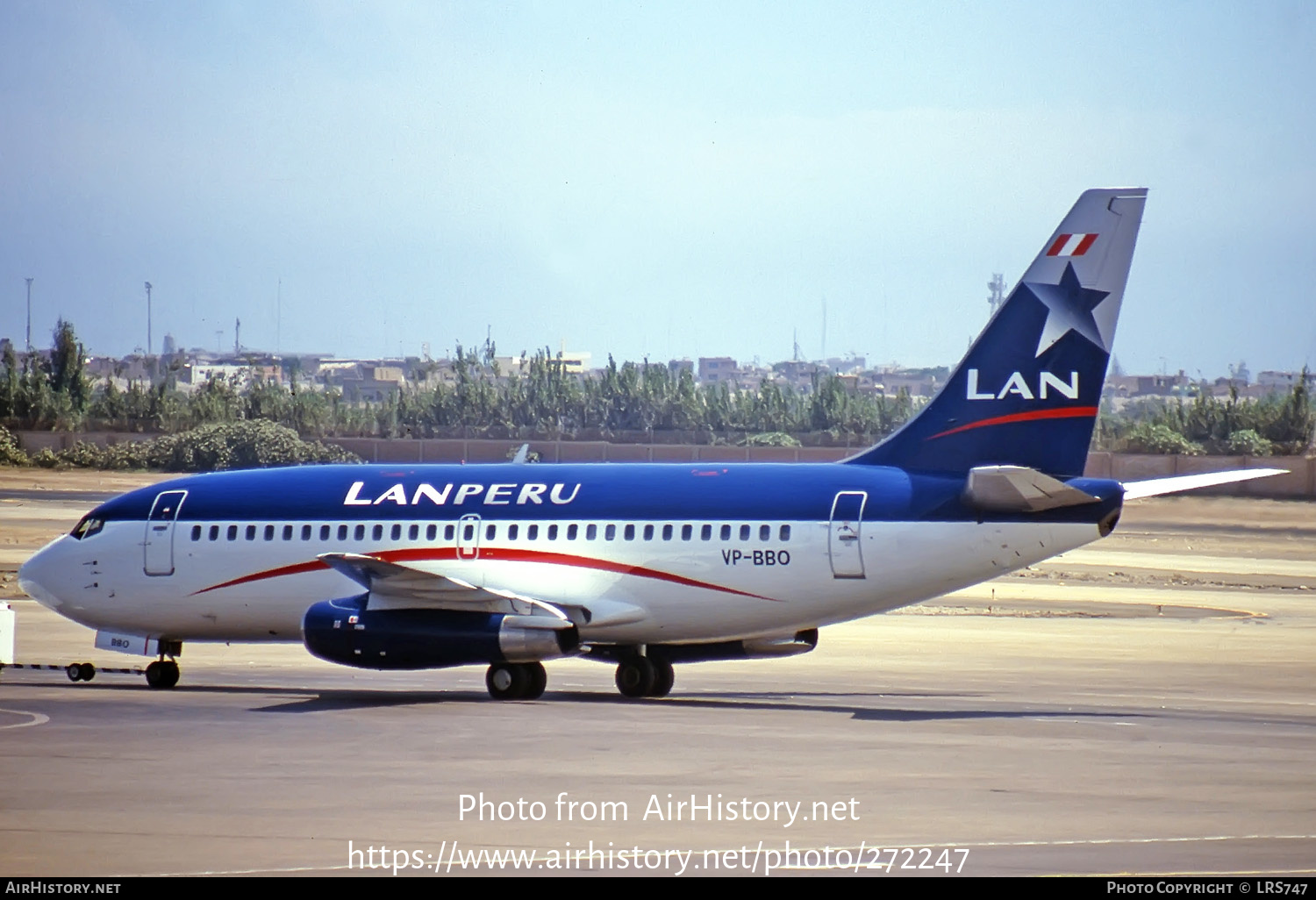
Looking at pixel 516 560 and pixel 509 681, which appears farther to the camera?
pixel 516 560

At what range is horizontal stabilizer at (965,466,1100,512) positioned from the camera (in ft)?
86.8

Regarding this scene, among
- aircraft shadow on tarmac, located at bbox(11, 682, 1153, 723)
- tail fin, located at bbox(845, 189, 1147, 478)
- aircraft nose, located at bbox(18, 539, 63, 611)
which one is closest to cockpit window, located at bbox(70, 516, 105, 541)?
aircraft nose, located at bbox(18, 539, 63, 611)

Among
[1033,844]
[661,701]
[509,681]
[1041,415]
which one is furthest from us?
[661,701]

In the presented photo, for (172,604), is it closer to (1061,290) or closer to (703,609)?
(703,609)

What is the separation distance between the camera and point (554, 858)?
1536 centimetres

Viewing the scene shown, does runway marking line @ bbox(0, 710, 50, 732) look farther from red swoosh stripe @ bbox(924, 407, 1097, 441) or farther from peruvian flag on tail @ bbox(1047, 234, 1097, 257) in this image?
peruvian flag on tail @ bbox(1047, 234, 1097, 257)

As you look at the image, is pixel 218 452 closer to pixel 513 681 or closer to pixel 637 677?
pixel 637 677

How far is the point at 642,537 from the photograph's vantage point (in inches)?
1158

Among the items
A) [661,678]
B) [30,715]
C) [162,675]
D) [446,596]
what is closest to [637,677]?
[661,678]

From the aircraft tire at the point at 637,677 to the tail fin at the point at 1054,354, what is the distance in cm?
597

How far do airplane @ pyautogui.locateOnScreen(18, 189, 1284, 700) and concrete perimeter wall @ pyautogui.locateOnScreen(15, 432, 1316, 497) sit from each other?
68.2 metres

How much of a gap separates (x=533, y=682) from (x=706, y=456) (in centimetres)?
9537
